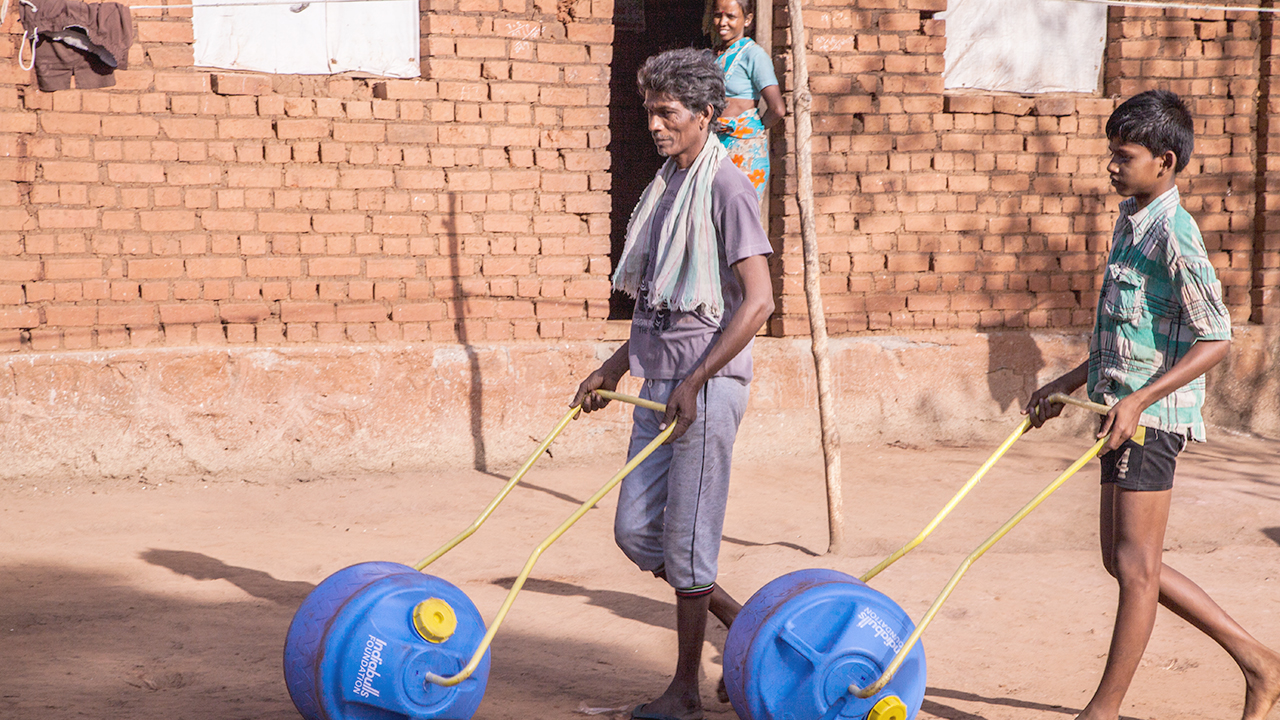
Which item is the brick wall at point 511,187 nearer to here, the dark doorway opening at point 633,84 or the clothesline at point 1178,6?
the clothesline at point 1178,6

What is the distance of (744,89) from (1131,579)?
3.27 metres

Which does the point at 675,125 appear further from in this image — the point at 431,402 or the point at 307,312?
the point at 307,312

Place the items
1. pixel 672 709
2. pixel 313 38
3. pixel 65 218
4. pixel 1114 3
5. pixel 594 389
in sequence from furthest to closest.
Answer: pixel 1114 3 < pixel 313 38 < pixel 65 218 < pixel 594 389 < pixel 672 709

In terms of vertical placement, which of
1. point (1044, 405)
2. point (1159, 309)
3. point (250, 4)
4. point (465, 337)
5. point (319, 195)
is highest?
point (250, 4)

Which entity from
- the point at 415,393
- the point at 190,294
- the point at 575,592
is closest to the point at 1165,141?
the point at 575,592

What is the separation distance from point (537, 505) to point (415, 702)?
2.85 m

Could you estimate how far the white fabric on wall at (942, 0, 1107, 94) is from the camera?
258 inches

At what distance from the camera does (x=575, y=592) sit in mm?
4273

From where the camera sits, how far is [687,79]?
288cm

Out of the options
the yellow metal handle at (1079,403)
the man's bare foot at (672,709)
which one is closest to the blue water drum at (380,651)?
the man's bare foot at (672,709)

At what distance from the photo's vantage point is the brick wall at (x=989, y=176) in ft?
20.7

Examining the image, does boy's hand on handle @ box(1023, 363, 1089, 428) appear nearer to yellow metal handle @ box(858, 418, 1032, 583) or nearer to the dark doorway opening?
yellow metal handle @ box(858, 418, 1032, 583)

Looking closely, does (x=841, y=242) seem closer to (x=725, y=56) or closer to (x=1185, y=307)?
(x=725, y=56)

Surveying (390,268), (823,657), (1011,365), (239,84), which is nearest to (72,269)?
(239,84)
